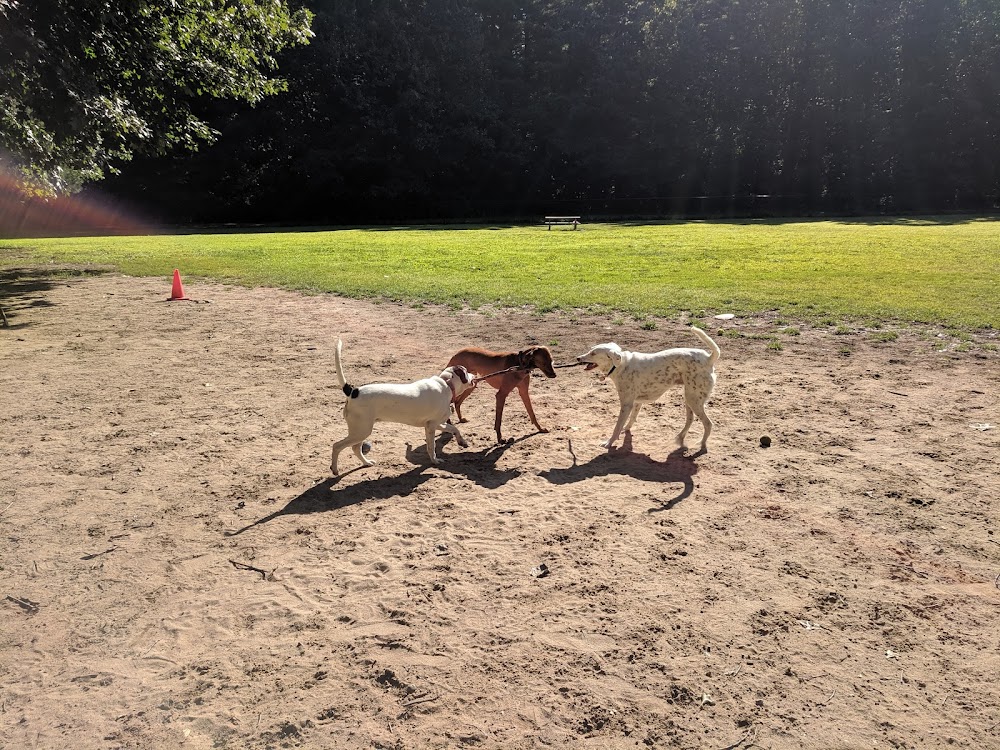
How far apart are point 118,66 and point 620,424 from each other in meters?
12.9

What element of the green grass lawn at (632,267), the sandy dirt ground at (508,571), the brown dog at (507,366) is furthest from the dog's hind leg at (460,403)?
the green grass lawn at (632,267)

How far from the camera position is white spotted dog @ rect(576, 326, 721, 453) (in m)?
5.92

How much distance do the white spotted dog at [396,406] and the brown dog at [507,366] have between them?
1.71 ft

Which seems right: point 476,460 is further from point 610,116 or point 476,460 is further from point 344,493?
point 610,116

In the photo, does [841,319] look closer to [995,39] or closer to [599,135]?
[599,135]

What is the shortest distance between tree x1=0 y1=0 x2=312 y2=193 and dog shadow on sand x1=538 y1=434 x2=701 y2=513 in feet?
37.0

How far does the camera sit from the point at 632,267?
678 inches

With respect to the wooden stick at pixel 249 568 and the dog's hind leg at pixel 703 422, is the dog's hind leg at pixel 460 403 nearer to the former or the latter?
the dog's hind leg at pixel 703 422

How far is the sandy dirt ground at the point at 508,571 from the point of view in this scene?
323 centimetres

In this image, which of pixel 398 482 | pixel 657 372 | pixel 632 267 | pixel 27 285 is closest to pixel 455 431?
pixel 398 482

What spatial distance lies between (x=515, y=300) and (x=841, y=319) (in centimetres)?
507

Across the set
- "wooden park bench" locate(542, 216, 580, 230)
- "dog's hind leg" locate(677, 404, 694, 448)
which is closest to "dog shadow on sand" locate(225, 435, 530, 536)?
"dog's hind leg" locate(677, 404, 694, 448)

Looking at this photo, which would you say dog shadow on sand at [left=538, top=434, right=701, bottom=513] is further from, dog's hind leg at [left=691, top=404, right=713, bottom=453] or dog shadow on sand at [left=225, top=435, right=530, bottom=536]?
dog shadow on sand at [left=225, top=435, right=530, bottom=536]

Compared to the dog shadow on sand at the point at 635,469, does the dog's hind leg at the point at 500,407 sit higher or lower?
higher
